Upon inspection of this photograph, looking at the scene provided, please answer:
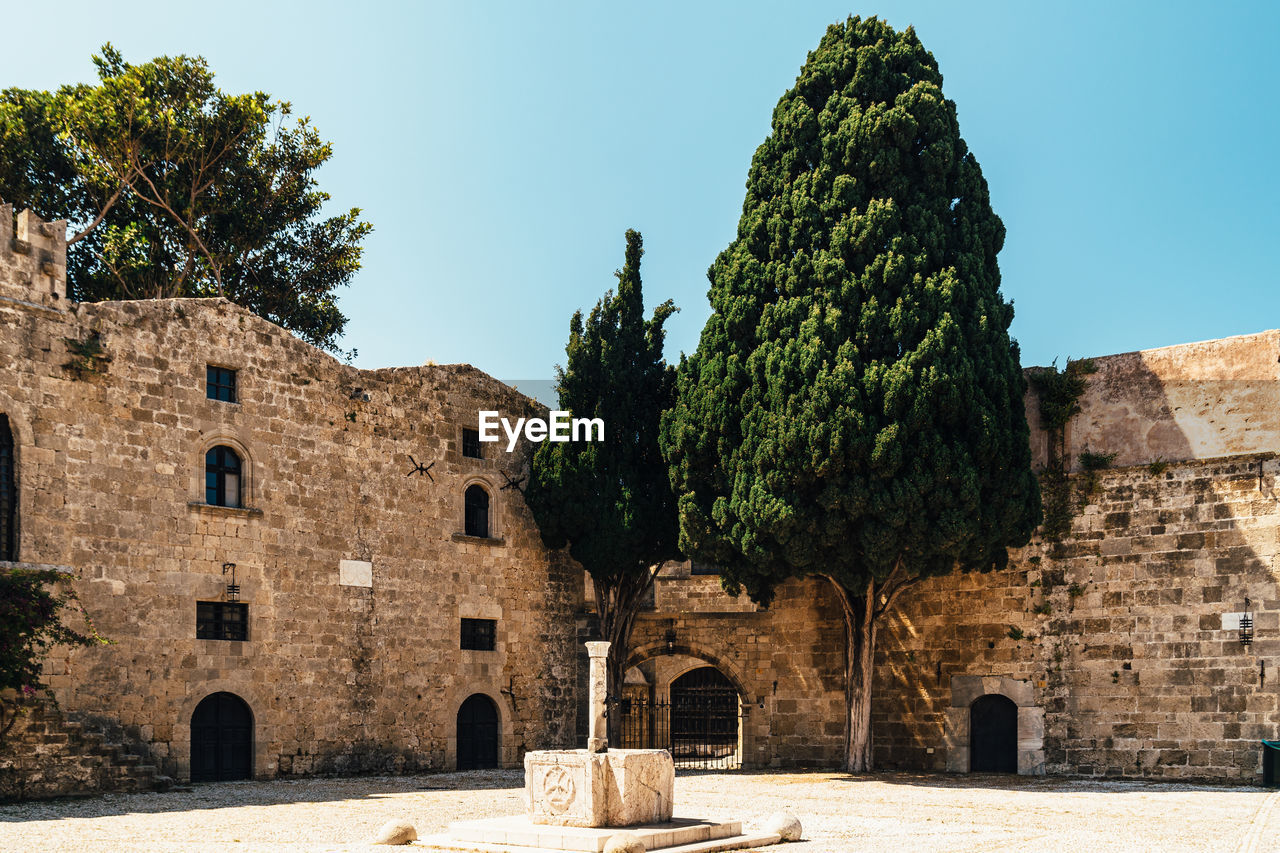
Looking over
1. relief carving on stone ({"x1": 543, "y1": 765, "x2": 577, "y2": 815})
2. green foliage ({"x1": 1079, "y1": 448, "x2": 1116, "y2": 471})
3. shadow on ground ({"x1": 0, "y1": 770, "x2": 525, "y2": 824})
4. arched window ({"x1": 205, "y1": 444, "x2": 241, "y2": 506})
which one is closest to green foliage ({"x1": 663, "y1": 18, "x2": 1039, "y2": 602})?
green foliage ({"x1": 1079, "y1": 448, "x2": 1116, "y2": 471})

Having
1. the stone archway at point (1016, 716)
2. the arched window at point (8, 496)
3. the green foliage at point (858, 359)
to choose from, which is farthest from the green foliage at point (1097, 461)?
the arched window at point (8, 496)

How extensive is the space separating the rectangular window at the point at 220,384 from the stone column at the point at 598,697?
32.0 feet

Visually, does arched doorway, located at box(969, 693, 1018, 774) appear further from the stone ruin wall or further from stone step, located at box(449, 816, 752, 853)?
stone step, located at box(449, 816, 752, 853)

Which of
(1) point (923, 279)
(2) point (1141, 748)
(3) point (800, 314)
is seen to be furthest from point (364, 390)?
(2) point (1141, 748)

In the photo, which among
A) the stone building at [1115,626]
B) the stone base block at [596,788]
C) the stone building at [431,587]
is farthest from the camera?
the stone building at [1115,626]

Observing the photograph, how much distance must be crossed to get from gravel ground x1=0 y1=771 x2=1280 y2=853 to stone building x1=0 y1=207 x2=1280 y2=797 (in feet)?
3.76

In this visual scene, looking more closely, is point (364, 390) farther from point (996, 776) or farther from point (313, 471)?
point (996, 776)

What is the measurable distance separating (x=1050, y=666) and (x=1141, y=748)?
1918 mm

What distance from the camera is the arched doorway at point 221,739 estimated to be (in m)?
19.9

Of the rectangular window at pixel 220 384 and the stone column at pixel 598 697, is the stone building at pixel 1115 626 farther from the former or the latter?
the stone column at pixel 598 697

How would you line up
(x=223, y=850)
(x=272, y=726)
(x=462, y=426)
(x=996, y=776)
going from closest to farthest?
(x=223, y=850) < (x=272, y=726) < (x=996, y=776) < (x=462, y=426)

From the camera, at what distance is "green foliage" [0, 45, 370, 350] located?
2781cm

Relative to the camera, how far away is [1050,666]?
72.8 ft

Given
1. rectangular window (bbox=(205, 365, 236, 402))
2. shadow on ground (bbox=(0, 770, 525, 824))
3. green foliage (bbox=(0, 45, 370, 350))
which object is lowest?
shadow on ground (bbox=(0, 770, 525, 824))
